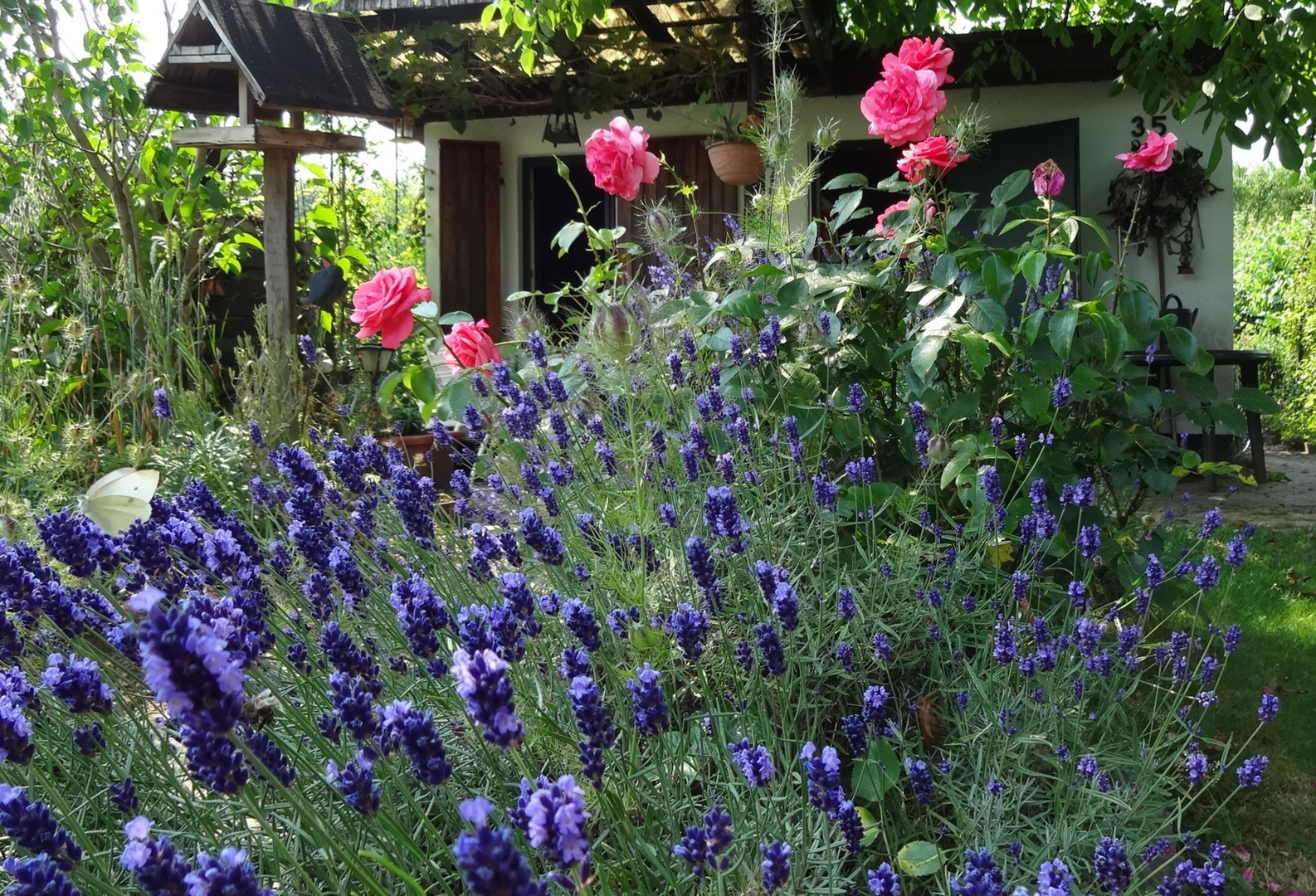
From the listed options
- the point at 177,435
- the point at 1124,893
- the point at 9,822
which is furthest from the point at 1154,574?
the point at 177,435

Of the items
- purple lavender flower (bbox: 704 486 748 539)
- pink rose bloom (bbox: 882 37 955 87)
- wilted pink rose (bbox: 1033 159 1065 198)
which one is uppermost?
pink rose bloom (bbox: 882 37 955 87)

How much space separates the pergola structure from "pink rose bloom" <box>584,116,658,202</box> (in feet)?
6.99

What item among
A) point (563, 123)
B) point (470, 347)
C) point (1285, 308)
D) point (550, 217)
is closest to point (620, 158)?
point (470, 347)

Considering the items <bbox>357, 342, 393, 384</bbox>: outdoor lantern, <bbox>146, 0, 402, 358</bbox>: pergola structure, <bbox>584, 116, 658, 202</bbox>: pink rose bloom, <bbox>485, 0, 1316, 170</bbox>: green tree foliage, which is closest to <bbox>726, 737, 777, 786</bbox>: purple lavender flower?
<bbox>584, 116, 658, 202</bbox>: pink rose bloom

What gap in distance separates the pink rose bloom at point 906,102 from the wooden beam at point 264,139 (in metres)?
2.91

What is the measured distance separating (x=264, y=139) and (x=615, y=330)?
3.08m

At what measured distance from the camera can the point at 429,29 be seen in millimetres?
7176

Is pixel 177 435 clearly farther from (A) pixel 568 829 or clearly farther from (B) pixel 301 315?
(A) pixel 568 829

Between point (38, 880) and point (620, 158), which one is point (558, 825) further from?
point (620, 158)

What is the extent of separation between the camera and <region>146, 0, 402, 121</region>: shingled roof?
4305 mm

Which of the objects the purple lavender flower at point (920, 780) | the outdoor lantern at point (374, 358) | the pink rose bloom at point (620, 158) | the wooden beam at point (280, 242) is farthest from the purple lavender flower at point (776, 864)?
the outdoor lantern at point (374, 358)

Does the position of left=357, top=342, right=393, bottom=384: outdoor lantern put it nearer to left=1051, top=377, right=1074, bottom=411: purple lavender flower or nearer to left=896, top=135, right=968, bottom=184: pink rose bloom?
left=896, top=135, right=968, bottom=184: pink rose bloom

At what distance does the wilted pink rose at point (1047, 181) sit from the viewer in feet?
7.90

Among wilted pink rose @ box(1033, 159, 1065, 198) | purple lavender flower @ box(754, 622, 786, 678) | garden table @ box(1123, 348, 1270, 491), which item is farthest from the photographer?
garden table @ box(1123, 348, 1270, 491)
